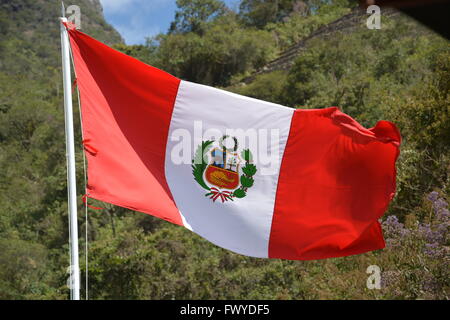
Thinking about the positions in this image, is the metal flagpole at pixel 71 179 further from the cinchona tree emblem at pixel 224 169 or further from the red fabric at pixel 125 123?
the cinchona tree emblem at pixel 224 169

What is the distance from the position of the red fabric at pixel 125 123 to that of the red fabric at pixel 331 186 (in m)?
0.99

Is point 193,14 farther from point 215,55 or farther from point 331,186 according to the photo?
point 331,186

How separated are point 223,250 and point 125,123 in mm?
11812

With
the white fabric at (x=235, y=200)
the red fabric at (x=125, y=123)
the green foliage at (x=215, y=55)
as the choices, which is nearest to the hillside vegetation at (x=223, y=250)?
the green foliage at (x=215, y=55)

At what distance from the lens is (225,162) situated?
473 cm

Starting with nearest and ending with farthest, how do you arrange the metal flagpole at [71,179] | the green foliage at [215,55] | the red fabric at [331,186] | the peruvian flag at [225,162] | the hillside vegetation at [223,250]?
the metal flagpole at [71,179], the red fabric at [331,186], the peruvian flag at [225,162], the hillside vegetation at [223,250], the green foliage at [215,55]

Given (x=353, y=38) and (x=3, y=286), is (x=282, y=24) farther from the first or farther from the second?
(x=3, y=286)

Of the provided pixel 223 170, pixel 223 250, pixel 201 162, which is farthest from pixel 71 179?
pixel 223 250

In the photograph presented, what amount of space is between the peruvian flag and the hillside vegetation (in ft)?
11.6

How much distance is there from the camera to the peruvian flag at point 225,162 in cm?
449

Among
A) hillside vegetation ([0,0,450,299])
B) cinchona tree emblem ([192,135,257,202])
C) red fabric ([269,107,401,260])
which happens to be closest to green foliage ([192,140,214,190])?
cinchona tree emblem ([192,135,257,202])

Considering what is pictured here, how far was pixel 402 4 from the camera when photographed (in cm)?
207

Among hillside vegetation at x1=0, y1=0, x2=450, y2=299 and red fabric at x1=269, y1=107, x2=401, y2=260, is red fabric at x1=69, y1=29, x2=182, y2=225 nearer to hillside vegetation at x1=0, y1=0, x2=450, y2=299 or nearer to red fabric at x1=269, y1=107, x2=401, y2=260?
red fabric at x1=269, y1=107, x2=401, y2=260

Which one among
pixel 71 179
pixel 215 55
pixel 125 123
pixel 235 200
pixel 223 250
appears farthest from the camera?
pixel 215 55
